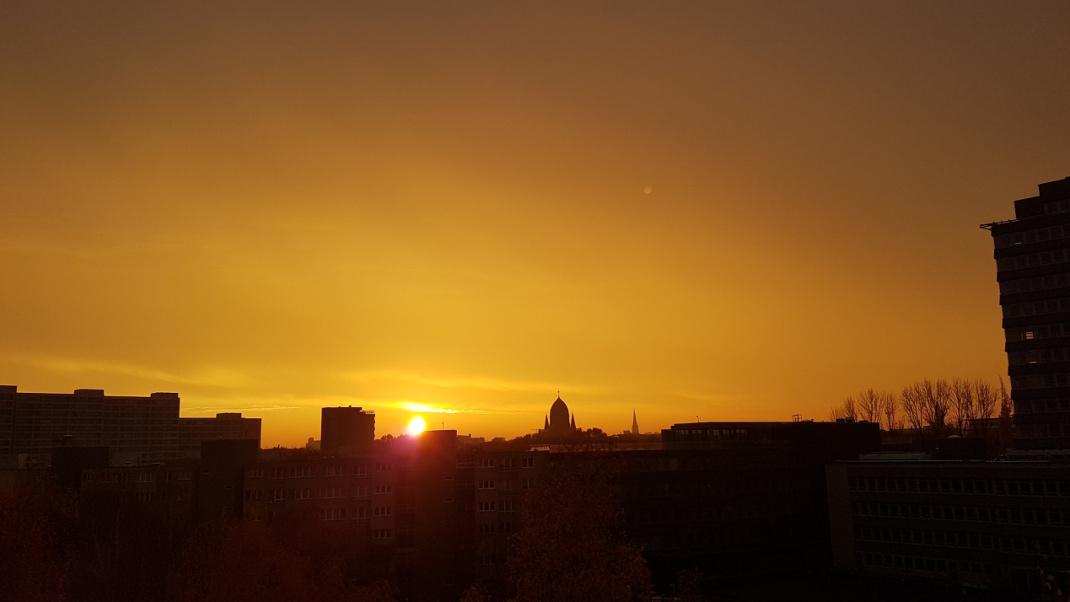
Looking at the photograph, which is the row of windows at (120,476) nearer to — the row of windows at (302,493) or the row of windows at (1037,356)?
the row of windows at (302,493)

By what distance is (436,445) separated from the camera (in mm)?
102625

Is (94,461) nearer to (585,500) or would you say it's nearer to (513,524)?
(513,524)

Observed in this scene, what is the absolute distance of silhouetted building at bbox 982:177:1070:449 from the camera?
360 ft

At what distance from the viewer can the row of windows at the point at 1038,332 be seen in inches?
4321

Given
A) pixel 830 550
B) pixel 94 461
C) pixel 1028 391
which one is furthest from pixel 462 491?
pixel 1028 391

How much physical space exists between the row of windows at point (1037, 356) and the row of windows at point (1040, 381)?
1.87m

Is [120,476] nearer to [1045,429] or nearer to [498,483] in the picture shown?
[498,483]

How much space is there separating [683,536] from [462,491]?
1116 inches

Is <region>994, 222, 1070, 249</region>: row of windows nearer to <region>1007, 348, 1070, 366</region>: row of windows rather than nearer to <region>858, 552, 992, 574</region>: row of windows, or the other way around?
<region>1007, 348, 1070, 366</region>: row of windows

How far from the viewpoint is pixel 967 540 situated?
3440 inches

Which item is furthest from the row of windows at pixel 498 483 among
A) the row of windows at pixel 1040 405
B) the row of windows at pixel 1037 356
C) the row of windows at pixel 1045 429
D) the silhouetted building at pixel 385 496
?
the row of windows at pixel 1037 356

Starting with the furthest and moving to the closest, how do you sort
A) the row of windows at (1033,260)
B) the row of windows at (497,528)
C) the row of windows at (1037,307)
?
1. the row of windows at (1033,260)
2. the row of windows at (1037,307)
3. the row of windows at (497,528)

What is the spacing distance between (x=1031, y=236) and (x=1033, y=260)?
141 inches

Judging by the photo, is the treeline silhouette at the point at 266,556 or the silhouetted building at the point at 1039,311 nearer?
the treeline silhouette at the point at 266,556
